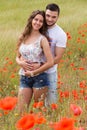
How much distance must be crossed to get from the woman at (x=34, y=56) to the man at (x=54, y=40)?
0.06 meters

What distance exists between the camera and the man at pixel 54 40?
13.3 feet

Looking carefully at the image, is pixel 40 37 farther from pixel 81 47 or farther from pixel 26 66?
pixel 81 47

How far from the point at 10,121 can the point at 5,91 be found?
7.76 ft

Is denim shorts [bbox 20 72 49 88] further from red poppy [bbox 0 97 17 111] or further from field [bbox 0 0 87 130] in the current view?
red poppy [bbox 0 97 17 111]

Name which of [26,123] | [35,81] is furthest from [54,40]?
[26,123]

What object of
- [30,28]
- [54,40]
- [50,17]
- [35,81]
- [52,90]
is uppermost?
[50,17]

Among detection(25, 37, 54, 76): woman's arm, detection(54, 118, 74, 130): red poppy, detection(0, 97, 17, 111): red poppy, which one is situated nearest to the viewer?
detection(54, 118, 74, 130): red poppy

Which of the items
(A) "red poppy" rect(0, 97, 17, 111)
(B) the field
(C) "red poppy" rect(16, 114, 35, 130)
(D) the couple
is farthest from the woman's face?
(C) "red poppy" rect(16, 114, 35, 130)

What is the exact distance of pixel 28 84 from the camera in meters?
4.16

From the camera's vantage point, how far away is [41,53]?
4105mm

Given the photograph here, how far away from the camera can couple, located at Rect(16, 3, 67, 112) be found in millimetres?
4020

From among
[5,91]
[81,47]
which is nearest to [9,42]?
[81,47]

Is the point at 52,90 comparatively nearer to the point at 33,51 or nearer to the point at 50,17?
the point at 33,51

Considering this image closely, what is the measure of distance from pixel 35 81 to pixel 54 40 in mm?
475
